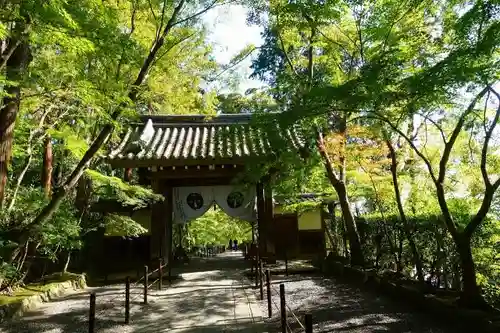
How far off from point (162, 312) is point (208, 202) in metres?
6.79

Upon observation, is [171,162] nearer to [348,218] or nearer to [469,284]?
[348,218]

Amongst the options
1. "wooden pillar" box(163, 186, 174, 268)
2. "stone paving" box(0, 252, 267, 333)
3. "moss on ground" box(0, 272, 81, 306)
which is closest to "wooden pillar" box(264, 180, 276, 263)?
"stone paving" box(0, 252, 267, 333)

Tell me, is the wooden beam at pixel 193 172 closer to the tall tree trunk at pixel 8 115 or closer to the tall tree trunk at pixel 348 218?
the tall tree trunk at pixel 348 218

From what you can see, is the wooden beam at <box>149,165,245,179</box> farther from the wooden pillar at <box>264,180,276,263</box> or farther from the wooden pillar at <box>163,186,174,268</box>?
the wooden pillar at <box>264,180,276,263</box>

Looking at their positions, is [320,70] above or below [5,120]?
above

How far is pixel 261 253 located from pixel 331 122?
4848 millimetres

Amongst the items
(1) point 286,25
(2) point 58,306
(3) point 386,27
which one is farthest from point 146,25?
(2) point 58,306

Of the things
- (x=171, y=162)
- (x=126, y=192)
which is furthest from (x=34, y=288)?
(x=171, y=162)

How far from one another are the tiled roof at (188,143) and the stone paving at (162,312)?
3.55 meters

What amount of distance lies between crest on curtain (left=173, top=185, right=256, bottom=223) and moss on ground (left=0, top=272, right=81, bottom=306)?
13.4 ft

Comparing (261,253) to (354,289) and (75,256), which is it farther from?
(75,256)

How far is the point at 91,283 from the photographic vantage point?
12.8 meters

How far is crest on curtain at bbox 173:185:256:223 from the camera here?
14.7 m

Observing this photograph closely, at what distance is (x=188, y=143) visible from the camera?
14039mm
